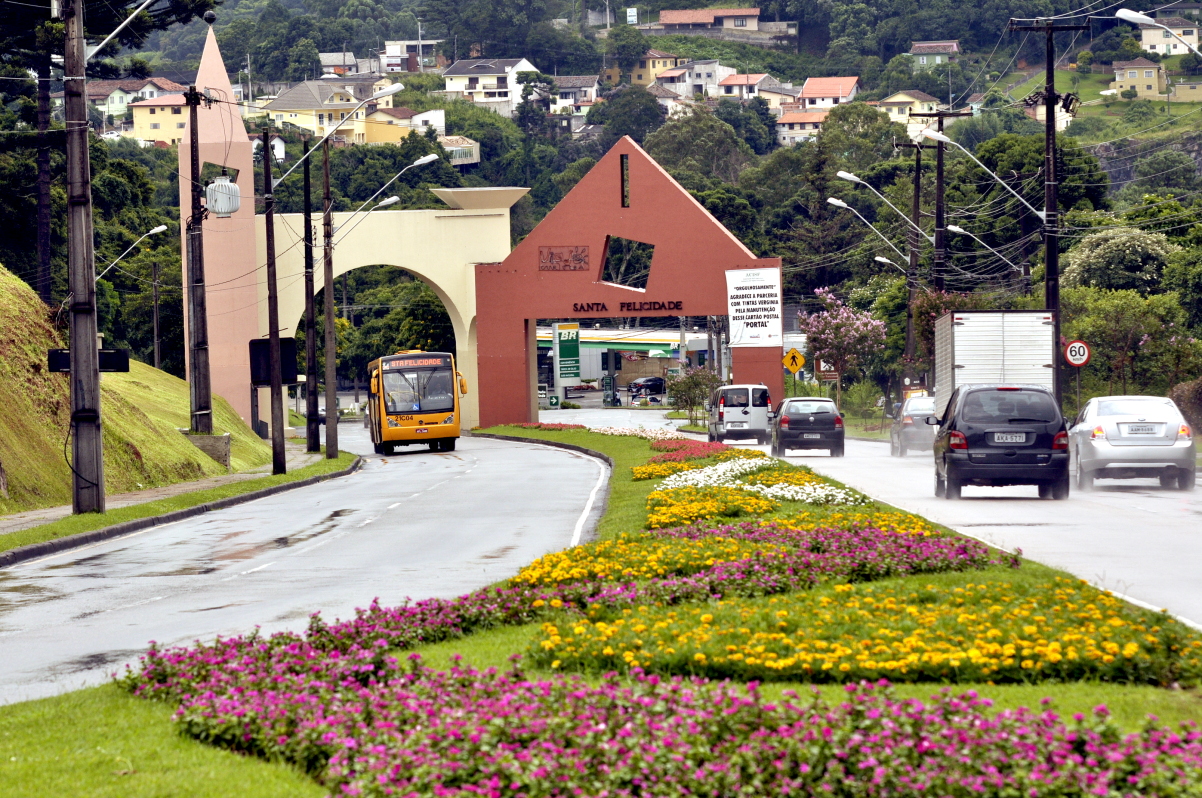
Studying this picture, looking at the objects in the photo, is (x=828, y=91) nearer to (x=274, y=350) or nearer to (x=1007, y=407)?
(x=274, y=350)

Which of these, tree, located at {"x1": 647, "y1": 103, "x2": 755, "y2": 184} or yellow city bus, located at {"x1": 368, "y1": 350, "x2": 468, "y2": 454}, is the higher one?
tree, located at {"x1": 647, "y1": 103, "x2": 755, "y2": 184}

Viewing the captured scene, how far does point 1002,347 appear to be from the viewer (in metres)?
29.2

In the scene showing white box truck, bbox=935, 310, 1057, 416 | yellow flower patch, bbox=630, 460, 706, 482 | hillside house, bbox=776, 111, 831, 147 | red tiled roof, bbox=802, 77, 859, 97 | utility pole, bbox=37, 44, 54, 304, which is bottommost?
→ yellow flower patch, bbox=630, 460, 706, 482

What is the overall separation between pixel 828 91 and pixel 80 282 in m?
179

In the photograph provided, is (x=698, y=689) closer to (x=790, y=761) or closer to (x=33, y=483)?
(x=790, y=761)

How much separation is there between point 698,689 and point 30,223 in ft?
198

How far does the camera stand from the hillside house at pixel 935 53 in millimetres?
185625

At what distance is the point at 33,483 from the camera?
25812 millimetres

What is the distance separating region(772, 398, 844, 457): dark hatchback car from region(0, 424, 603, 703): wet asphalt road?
8858 millimetres

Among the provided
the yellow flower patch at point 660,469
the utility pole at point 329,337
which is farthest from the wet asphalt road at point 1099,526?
the utility pole at point 329,337

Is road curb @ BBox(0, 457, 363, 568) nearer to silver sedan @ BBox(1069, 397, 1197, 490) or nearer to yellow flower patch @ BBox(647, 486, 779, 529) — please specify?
yellow flower patch @ BBox(647, 486, 779, 529)

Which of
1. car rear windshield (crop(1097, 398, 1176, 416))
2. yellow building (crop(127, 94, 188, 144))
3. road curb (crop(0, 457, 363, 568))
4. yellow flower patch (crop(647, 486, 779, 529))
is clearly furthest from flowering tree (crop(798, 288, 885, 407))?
yellow building (crop(127, 94, 188, 144))

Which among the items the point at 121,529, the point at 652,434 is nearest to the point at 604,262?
the point at 652,434

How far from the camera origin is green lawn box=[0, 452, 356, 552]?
1853 centimetres
